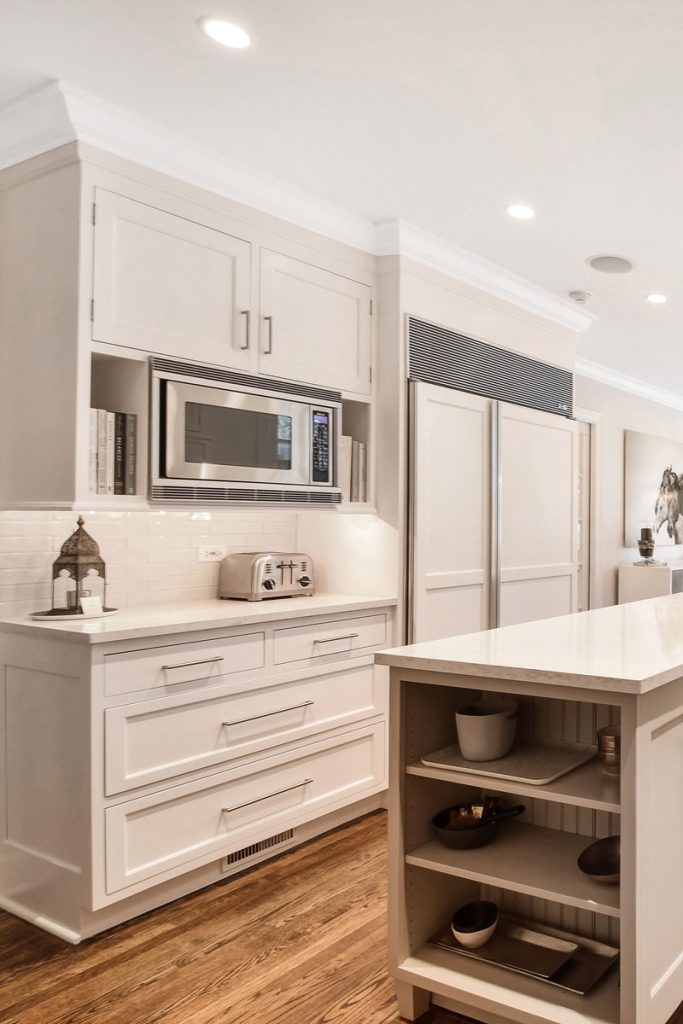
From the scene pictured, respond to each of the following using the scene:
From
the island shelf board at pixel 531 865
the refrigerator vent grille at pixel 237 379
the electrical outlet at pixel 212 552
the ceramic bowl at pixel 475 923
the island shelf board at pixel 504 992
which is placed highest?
the refrigerator vent grille at pixel 237 379

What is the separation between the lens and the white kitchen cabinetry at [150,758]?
2.50 m

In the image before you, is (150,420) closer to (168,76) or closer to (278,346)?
(278,346)

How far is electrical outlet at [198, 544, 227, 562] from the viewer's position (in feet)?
11.7

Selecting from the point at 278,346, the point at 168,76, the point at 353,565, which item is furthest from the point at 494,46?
the point at 353,565

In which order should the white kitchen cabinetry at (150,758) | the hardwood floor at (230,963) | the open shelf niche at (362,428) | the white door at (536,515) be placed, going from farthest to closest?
the white door at (536,515) < the open shelf niche at (362,428) < the white kitchen cabinetry at (150,758) < the hardwood floor at (230,963)

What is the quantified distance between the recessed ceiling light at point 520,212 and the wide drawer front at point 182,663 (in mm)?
2039

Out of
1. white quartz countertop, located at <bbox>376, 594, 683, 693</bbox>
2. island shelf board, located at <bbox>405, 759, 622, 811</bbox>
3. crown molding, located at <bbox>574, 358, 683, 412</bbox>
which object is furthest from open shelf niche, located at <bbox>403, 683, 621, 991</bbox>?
crown molding, located at <bbox>574, 358, 683, 412</bbox>

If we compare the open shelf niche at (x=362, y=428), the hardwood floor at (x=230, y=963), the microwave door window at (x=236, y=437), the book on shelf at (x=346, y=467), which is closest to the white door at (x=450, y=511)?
the open shelf niche at (x=362, y=428)

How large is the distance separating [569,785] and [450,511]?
2.10 m

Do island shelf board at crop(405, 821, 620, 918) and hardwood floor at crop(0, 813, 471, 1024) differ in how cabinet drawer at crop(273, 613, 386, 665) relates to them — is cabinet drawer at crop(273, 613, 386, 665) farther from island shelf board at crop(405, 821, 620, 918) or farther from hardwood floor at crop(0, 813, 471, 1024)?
island shelf board at crop(405, 821, 620, 918)

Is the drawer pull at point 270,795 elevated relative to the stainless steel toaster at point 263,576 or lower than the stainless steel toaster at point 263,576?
lower

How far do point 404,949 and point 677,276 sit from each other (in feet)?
11.9

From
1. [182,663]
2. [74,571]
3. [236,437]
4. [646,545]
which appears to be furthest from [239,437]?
[646,545]

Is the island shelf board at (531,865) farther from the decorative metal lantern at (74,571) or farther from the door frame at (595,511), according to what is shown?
the door frame at (595,511)
